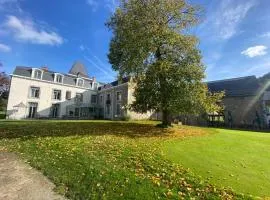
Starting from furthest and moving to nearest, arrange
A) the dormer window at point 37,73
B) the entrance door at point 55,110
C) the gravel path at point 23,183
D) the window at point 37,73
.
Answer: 1. the entrance door at point 55,110
2. the window at point 37,73
3. the dormer window at point 37,73
4. the gravel path at point 23,183

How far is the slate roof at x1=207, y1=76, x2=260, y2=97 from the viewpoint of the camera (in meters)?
32.7

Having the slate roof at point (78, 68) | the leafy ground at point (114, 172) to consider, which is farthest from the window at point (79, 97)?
the leafy ground at point (114, 172)

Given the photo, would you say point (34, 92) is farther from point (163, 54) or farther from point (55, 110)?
point (163, 54)

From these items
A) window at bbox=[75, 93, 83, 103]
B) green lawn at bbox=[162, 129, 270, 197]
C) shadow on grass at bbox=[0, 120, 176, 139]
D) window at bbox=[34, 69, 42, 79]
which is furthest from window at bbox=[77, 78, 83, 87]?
green lawn at bbox=[162, 129, 270, 197]

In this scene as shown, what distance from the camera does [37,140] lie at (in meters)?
11.7

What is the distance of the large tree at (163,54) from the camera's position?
16.3 m

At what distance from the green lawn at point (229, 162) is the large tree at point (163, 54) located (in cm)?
498

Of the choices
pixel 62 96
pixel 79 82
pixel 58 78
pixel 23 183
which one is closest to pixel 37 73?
pixel 58 78

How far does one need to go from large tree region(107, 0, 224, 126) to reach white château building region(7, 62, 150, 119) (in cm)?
1800

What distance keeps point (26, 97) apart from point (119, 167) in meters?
37.1

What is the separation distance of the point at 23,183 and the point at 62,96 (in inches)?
1564

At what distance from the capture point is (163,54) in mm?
18078

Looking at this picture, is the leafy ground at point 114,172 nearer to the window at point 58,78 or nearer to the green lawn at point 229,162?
the green lawn at point 229,162

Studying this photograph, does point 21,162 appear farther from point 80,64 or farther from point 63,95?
point 80,64
